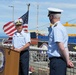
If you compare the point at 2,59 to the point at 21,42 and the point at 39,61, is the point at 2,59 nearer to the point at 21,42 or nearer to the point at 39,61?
the point at 21,42

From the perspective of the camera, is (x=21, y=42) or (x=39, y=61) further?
(x=39, y=61)

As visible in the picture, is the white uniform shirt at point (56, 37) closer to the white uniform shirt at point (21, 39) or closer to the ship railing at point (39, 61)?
the white uniform shirt at point (21, 39)

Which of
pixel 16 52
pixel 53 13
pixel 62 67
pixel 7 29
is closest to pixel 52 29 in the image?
pixel 53 13

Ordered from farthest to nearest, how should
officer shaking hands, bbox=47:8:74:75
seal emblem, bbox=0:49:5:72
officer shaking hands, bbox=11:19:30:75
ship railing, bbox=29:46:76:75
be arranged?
ship railing, bbox=29:46:76:75 → officer shaking hands, bbox=11:19:30:75 → seal emblem, bbox=0:49:5:72 → officer shaking hands, bbox=47:8:74:75

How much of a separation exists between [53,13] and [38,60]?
4.93m

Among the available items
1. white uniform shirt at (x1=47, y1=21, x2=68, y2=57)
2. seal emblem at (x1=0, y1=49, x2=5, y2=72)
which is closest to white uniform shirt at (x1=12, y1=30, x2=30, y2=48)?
seal emblem at (x1=0, y1=49, x2=5, y2=72)

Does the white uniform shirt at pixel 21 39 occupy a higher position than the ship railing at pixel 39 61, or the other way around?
the white uniform shirt at pixel 21 39

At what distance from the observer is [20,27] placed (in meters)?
9.62

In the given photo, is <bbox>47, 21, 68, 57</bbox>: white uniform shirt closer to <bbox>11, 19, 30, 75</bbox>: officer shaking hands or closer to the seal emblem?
the seal emblem

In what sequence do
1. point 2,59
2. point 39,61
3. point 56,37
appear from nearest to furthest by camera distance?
1. point 56,37
2. point 2,59
3. point 39,61

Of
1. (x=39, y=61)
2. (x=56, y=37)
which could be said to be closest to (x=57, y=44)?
(x=56, y=37)

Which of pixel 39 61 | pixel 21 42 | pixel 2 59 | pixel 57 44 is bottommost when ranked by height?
pixel 39 61

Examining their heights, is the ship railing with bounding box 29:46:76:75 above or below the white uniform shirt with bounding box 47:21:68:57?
below

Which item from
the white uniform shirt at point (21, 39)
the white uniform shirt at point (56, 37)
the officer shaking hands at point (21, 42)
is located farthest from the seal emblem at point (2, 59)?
the white uniform shirt at point (56, 37)
